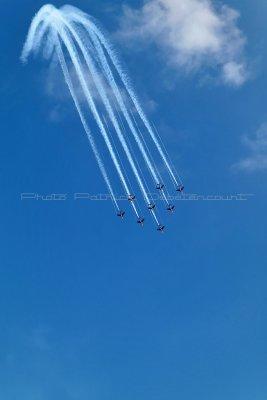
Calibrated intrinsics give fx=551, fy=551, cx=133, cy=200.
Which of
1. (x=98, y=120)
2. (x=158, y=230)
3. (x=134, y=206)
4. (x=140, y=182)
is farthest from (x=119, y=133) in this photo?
(x=158, y=230)

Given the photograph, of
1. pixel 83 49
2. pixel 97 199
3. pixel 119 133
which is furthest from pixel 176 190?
pixel 83 49

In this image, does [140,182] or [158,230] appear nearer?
[140,182]

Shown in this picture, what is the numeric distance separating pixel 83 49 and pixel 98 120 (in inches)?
290

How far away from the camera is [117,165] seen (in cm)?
5700

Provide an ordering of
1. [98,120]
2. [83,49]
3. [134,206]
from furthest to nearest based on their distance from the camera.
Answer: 1. [134,206]
2. [98,120]
3. [83,49]

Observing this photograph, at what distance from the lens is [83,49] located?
50781 mm

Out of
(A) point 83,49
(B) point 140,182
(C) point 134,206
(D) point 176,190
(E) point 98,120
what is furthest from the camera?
(D) point 176,190

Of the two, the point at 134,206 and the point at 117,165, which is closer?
the point at 117,165

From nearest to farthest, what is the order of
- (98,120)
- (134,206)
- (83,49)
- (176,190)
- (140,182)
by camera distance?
(83,49), (98,120), (140,182), (134,206), (176,190)

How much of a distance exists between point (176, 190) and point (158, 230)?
5.51m

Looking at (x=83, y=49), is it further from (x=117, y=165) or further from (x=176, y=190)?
(x=176, y=190)

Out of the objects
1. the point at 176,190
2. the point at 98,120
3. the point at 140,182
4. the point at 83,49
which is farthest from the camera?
the point at 176,190

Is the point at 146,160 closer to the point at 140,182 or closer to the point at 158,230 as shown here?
the point at 140,182

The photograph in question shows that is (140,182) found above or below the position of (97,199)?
below
